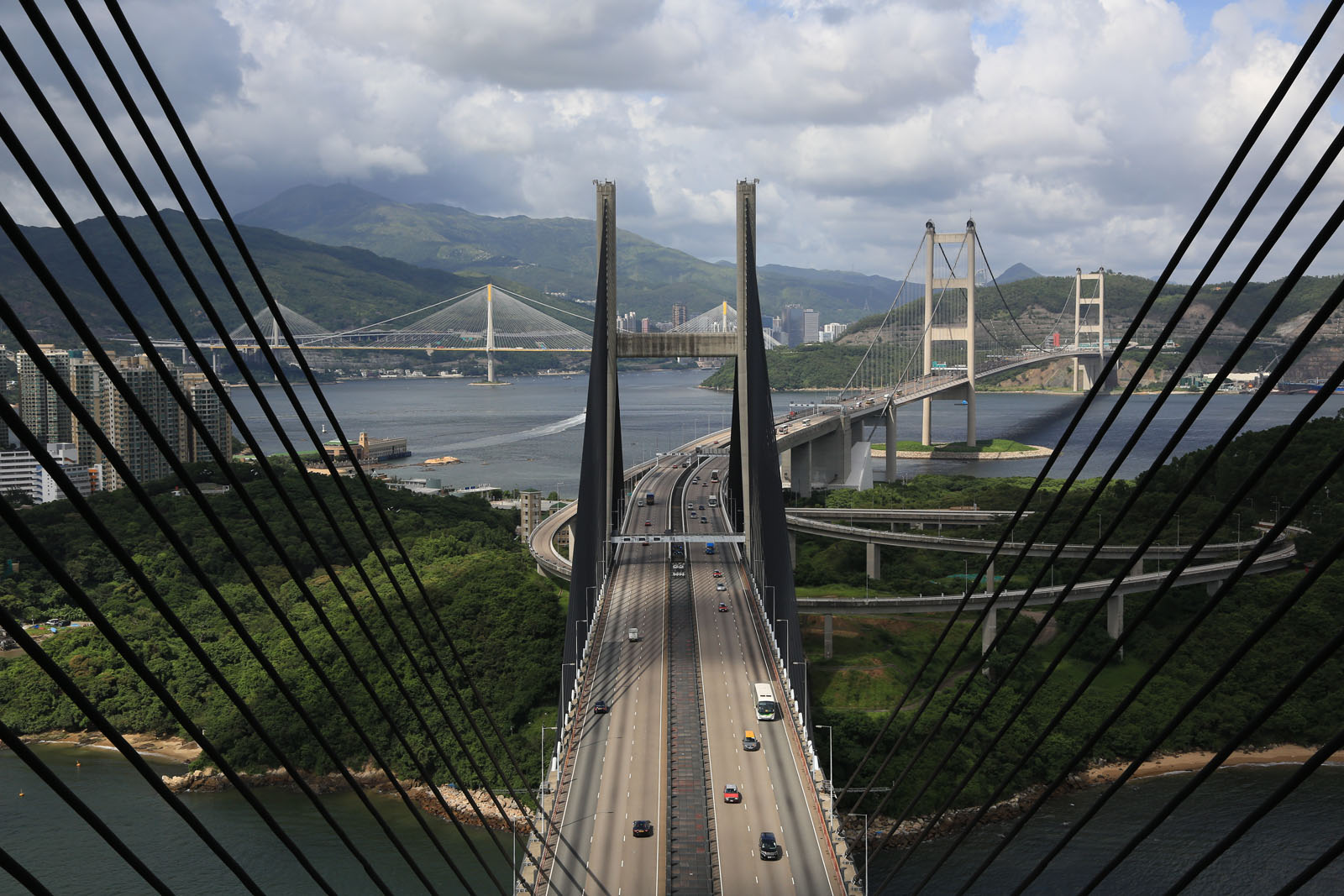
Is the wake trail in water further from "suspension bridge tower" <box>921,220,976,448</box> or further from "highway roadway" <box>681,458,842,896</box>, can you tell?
"highway roadway" <box>681,458,842,896</box>

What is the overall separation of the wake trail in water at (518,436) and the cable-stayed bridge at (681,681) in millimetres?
22662

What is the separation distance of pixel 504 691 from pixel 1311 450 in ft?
69.3

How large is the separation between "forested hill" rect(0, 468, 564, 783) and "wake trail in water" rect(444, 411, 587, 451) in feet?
77.8

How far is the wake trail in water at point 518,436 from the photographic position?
52.3 metres

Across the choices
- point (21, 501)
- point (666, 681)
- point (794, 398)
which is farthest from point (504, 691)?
point (794, 398)

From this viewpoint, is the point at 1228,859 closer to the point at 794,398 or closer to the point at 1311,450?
the point at 1311,450

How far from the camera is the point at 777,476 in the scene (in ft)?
53.6

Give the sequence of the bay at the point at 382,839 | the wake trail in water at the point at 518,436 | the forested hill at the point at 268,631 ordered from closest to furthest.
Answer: the bay at the point at 382,839 → the forested hill at the point at 268,631 → the wake trail in water at the point at 518,436

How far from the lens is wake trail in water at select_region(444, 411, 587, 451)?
52.3 m

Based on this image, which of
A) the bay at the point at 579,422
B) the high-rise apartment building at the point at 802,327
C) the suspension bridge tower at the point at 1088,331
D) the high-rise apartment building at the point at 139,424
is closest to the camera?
the high-rise apartment building at the point at 139,424

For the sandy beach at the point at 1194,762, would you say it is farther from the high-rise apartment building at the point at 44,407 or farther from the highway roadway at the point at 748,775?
the high-rise apartment building at the point at 44,407

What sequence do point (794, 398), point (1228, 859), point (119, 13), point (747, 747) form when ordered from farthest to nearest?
point (794, 398) → point (1228, 859) → point (747, 747) → point (119, 13)

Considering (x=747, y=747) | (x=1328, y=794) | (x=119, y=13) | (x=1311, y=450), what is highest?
(x=119, y=13)

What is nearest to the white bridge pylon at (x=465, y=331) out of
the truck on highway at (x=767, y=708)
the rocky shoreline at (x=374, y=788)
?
the rocky shoreline at (x=374, y=788)
